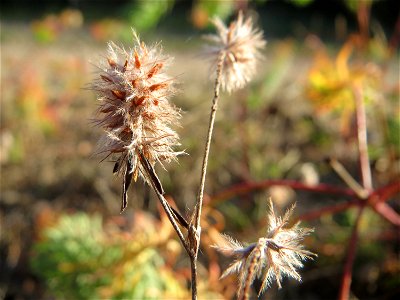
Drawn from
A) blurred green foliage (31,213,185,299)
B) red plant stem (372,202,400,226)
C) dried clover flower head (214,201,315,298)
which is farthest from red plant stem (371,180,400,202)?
dried clover flower head (214,201,315,298)

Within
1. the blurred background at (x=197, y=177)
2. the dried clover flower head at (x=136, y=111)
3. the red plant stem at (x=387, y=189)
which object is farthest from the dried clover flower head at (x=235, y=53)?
the red plant stem at (x=387, y=189)

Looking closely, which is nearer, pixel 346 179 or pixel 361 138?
pixel 346 179

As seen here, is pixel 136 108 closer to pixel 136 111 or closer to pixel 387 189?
pixel 136 111

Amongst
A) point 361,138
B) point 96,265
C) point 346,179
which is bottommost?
point 96,265

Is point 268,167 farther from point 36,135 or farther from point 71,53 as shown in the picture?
point 71,53

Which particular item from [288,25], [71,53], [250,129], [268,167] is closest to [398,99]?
[268,167]

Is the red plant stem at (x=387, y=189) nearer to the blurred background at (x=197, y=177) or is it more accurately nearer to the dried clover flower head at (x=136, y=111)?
the blurred background at (x=197, y=177)

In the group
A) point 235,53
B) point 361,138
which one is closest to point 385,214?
point 361,138
